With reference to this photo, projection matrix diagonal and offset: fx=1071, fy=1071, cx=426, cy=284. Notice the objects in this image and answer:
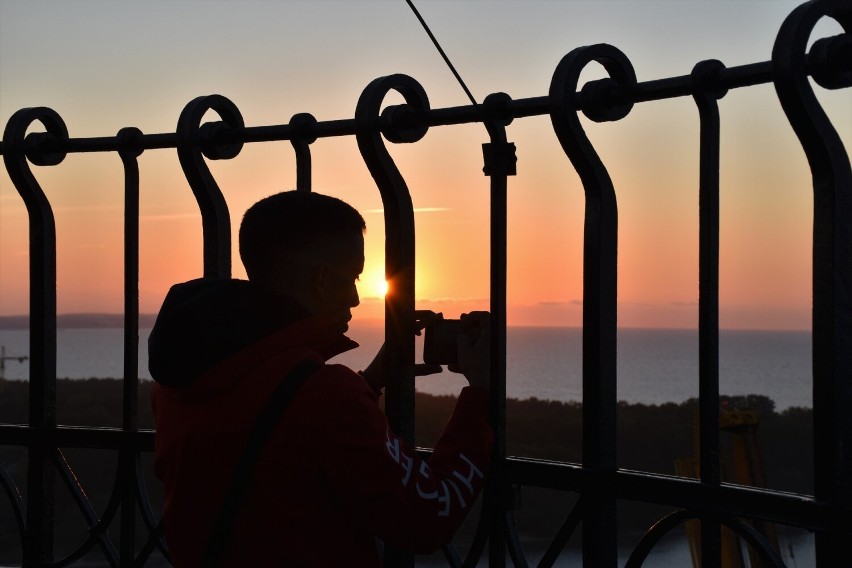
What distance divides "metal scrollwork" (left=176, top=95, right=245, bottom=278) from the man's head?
2.55 feet

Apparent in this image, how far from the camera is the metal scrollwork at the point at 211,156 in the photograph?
3102mm

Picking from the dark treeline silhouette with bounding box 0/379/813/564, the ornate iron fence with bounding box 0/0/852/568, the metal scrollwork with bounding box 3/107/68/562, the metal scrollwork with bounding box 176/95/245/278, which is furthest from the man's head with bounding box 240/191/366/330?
the dark treeline silhouette with bounding box 0/379/813/564

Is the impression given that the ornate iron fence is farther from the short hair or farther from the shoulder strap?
the shoulder strap

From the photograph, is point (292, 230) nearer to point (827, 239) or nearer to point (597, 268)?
point (597, 268)

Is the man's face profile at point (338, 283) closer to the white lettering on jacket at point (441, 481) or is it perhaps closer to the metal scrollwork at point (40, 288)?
the white lettering on jacket at point (441, 481)

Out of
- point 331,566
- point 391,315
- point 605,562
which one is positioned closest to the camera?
point 331,566

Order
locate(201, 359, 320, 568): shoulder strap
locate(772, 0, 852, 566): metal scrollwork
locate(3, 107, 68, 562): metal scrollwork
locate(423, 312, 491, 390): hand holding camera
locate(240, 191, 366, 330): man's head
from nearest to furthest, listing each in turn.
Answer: locate(772, 0, 852, 566): metal scrollwork
locate(201, 359, 320, 568): shoulder strap
locate(240, 191, 366, 330): man's head
locate(423, 312, 491, 390): hand holding camera
locate(3, 107, 68, 562): metal scrollwork

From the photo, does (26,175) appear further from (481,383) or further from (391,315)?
(481,383)

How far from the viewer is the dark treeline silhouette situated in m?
47.6

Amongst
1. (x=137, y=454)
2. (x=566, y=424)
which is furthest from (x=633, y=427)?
(x=137, y=454)

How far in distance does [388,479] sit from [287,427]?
232 millimetres

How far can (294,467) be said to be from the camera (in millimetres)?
2160

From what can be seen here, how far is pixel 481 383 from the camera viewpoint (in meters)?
2.53

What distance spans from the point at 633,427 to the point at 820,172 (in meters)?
69.4
